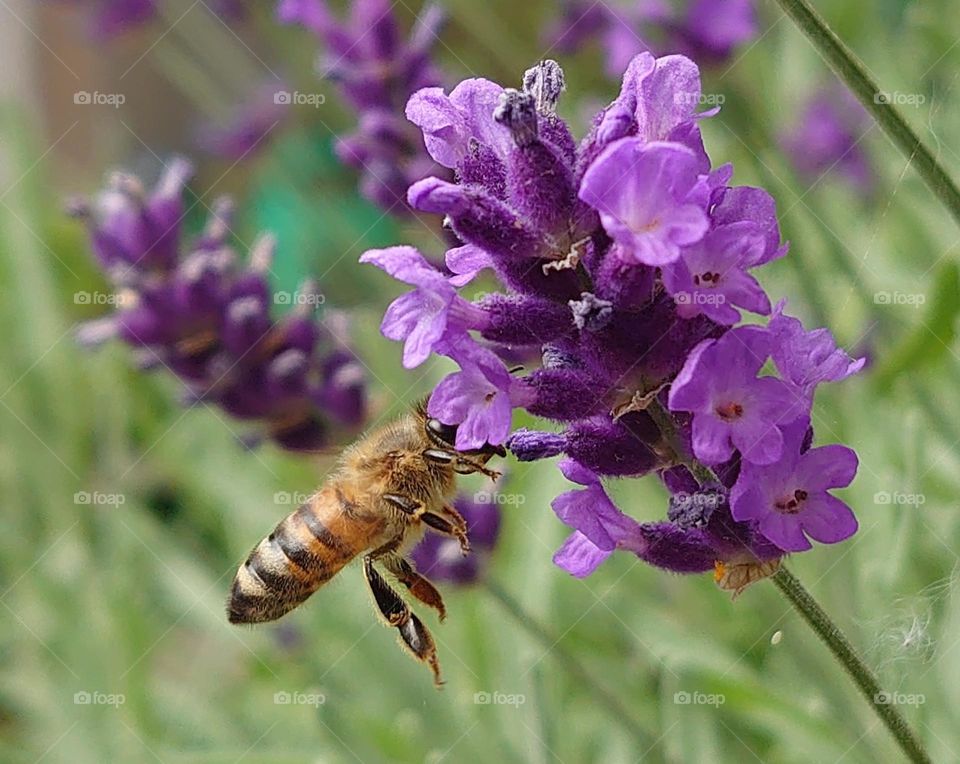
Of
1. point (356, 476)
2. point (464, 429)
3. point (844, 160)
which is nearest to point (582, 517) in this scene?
point (464, 429)

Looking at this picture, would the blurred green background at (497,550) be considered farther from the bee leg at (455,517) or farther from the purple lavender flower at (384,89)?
the bee leg at (455,517)

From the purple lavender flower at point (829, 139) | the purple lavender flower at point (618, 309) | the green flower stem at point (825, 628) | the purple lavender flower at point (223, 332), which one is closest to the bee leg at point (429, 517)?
the purple lavender flower at point (618, 309)

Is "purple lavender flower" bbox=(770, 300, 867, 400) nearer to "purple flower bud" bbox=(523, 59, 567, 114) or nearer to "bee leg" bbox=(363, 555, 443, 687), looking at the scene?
"purple flower bud" bbox=(523, 59, 567, 114)

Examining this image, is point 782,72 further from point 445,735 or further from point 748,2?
point 445,735

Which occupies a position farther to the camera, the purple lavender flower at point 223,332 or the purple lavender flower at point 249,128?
the purple lavender flower at point 249,128

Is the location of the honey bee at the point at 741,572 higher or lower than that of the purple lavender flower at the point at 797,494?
lower

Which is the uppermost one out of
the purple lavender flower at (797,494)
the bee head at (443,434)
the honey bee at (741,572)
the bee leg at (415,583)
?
the bee head at (443,434)
